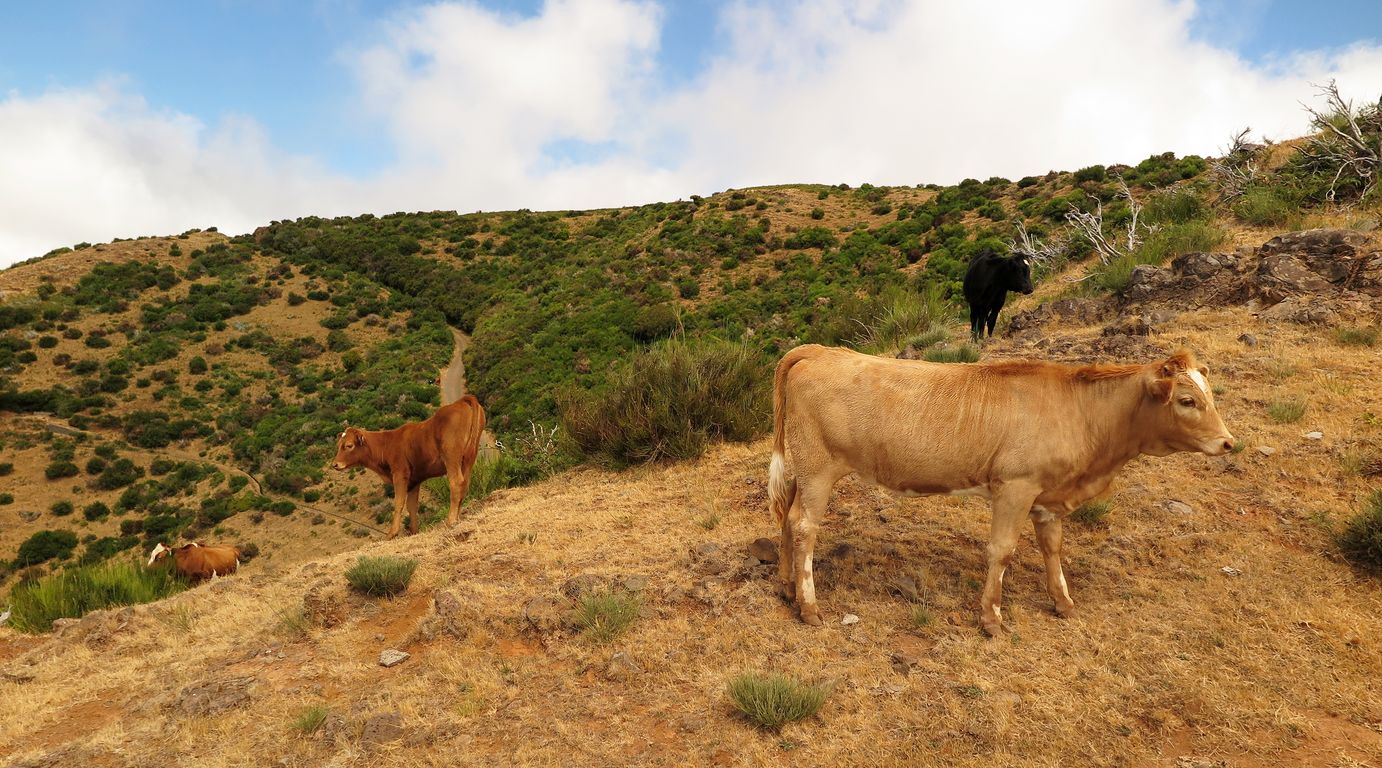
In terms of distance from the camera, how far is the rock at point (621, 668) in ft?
15.3

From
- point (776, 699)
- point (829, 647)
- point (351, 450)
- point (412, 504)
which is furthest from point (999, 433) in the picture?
point (351, 450)

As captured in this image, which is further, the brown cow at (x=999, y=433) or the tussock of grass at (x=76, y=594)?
the tussock of grass at (x=76, y=594)

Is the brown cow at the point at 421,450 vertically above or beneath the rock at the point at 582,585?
above

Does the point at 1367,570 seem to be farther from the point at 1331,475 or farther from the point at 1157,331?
the point at 1157,331

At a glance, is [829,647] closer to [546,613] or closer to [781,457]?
[781,457]

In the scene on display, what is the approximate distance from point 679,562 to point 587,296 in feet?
134

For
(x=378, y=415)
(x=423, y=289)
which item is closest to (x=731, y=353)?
(x=378, y=415)

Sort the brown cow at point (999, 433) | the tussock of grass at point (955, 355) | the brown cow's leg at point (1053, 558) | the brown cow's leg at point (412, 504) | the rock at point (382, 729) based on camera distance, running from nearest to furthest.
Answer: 1. the rock at point (382, 729)
2. the brown cow at point (999, 433)
3. the brown cow's leg at point (1053, 558)
4. the tussock of grass at point (955, 355)
5. the brown cow's leg at point (412, 504)

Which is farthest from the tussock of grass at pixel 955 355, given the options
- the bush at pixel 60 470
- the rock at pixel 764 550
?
the bush at pixel 60 470

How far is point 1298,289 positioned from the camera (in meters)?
10.1

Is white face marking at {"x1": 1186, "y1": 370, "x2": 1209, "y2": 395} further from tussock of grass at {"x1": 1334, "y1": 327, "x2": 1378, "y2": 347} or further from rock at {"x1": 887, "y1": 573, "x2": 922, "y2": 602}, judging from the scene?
tussock of grass at {"x1": 1334, "y1": 327, "x2": 1378, "y2": 347}

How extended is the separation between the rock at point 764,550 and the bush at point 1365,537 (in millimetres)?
4215

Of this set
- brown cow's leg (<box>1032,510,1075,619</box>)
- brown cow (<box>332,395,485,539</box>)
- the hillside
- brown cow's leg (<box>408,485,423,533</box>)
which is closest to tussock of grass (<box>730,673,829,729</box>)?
the hillside

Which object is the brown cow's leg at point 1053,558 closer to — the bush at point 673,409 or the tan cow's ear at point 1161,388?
the tan cow's ear at point 1161,388
